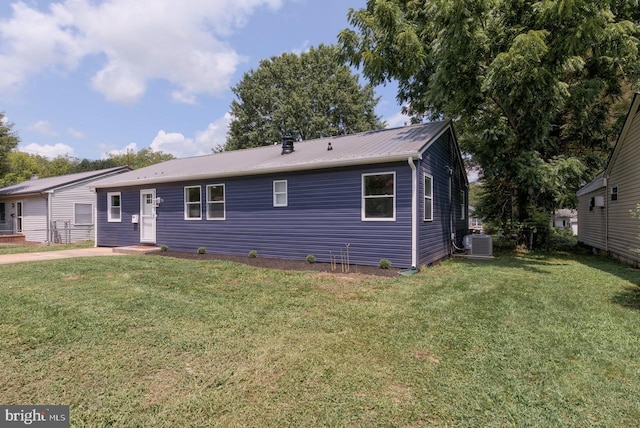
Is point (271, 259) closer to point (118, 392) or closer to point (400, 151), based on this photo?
point (400, 151)

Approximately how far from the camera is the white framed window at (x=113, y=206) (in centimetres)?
1333

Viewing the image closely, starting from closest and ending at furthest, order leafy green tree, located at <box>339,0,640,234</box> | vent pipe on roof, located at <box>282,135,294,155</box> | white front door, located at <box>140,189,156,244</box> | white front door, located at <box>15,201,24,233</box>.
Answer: leafy green tree, located at <box>339,0,640,234</box>
vent pipe on roof, located at <box>282,135,294,155</box>
white front door, located at <box>140,189,156,244</box>
white front door, located at <box>15,201,24,233</box>

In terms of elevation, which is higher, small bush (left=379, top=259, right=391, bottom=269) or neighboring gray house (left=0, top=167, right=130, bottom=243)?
neighboring gray house (left=0, top=167, right=130, bottom=243)

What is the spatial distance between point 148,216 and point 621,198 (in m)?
15.3

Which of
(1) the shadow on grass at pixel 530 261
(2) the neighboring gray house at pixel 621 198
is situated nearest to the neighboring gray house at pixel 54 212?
(1) the shadow on grass at pixel 530 261

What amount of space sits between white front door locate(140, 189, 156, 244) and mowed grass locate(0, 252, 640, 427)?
6123 millimetres

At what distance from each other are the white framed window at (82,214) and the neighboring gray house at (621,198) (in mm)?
21710

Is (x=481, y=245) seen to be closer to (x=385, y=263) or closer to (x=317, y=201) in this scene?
(x=385, y=263)

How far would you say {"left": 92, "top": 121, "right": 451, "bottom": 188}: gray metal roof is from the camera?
798 cm

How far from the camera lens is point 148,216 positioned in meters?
12.3

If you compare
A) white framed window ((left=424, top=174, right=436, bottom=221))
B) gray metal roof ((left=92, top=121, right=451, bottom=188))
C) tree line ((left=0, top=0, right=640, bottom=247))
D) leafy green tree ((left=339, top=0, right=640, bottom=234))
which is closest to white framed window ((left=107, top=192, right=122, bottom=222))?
gray metal roof ((left=92, top=121, right=451, bottom=188))

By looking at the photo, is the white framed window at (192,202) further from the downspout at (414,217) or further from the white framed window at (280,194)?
the downspout at (414,217)

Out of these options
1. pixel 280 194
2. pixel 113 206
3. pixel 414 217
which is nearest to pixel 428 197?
pixel 414 217

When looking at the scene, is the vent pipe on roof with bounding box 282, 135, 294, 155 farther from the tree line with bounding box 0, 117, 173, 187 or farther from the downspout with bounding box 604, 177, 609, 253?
the tree line with bounding box 0, 117, 173, 187
